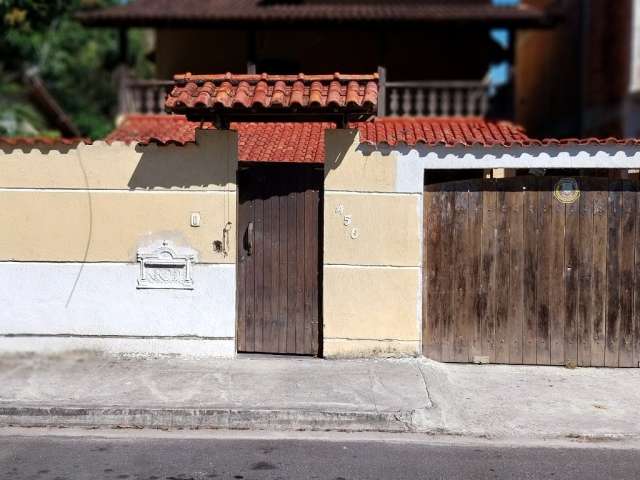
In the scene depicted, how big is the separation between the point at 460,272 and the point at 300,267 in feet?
5.44

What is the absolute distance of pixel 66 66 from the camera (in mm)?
24562

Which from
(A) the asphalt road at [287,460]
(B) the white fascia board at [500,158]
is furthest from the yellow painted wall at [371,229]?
(A) the asphalt road at [287,460]

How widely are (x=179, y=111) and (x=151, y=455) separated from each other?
3288 mm

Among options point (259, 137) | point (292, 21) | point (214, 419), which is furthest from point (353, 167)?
point (292, 21)

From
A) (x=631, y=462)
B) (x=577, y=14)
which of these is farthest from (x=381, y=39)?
(x=631, y=462)

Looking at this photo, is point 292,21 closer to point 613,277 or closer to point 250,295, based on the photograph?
point 250,295

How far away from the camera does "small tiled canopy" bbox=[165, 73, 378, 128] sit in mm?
7047

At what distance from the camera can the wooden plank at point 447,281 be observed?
771cm

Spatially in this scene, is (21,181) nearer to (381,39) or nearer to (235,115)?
(235,115)

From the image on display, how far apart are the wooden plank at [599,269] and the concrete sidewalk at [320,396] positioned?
264 millimetres

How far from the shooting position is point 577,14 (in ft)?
53.6

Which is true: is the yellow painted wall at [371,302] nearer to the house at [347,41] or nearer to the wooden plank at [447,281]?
the wooden plank at [447,281]

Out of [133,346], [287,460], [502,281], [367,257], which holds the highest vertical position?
[367,257]

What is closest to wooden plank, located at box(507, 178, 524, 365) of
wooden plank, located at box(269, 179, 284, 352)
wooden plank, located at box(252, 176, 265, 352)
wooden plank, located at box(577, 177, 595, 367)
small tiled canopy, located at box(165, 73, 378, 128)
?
wooden plank, located at box(577, 177, 595, 367)
